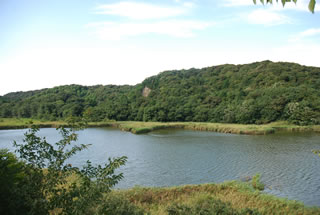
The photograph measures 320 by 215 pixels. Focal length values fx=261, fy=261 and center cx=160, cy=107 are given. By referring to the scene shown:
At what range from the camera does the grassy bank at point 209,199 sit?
796 centimetres

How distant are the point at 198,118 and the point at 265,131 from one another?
25.3 meters

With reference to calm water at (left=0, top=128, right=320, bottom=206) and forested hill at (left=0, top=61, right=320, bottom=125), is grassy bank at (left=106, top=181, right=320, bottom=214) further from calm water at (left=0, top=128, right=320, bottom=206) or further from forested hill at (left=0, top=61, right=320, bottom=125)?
forested hill at (left=0, top=61, right=320, bottom=125)

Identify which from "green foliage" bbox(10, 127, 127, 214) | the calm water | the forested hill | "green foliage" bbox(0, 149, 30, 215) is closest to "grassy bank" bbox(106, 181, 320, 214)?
the calm water

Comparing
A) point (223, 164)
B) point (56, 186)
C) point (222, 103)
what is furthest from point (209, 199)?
point (222, 103)

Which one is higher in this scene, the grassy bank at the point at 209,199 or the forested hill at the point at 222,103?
the forested hill at the point at 222,103

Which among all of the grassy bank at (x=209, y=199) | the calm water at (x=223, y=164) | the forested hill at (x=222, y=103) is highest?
the forested hill at (x=222, y=103)

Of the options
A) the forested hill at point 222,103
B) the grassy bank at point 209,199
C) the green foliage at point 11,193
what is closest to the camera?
the green foliage at point 11,193

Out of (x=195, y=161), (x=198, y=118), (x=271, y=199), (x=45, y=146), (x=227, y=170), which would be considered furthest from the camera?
(x=198, y=118)

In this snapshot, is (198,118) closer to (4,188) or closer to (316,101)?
(316,101)

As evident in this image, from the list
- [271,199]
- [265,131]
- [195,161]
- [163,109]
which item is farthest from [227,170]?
[163,109]

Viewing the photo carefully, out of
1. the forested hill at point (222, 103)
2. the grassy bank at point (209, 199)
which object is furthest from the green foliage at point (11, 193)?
the forested hill at point (222, 103)

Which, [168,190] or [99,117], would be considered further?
[99,117]

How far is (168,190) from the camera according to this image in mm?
11273

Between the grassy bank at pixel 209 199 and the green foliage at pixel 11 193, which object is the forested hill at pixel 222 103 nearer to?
the grassy bank at pixel 209 199
